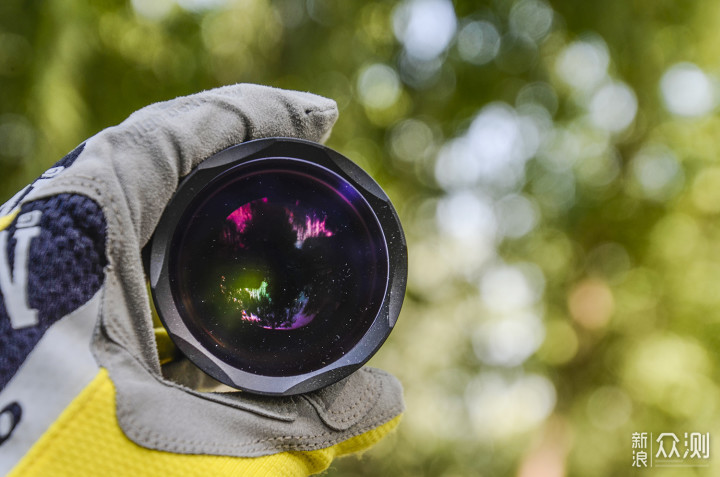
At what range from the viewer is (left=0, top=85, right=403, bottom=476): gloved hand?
0.34 metres

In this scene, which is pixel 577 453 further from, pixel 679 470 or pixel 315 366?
pixel 315 366

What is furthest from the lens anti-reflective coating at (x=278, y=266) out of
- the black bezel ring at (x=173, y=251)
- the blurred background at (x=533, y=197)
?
the blurred background at (x=533, y=197)

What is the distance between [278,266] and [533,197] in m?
2.51

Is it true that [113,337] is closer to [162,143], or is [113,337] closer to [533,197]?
[162,143]

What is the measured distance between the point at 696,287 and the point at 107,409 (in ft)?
9.69

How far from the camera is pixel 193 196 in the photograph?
0.41m

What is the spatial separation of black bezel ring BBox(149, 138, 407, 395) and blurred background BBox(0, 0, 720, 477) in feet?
4.57

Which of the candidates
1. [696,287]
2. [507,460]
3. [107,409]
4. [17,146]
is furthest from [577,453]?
[107,409]

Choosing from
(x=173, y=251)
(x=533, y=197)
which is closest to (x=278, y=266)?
(x=173, y=251)

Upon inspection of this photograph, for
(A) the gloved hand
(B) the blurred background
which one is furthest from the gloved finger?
(B) the blurred background

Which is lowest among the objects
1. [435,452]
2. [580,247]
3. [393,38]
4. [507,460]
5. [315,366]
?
[507,460]

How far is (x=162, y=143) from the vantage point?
1.29 feet

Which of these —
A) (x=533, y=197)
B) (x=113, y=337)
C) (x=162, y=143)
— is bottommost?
(x=533, y=197)

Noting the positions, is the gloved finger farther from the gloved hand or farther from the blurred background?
the blurred background
